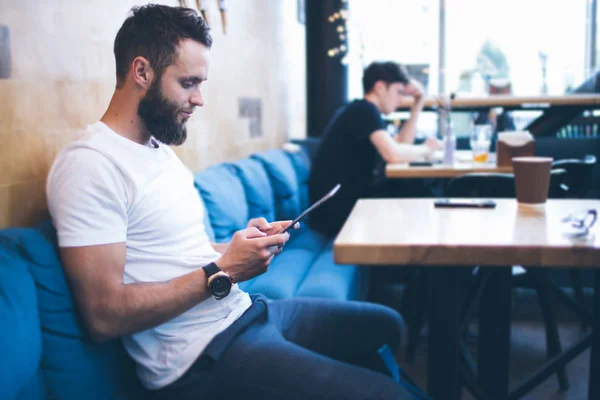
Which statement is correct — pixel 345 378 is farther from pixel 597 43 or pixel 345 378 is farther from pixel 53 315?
pixel 597 43

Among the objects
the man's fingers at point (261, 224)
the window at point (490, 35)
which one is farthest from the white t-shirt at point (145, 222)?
the window at point (490, 35)

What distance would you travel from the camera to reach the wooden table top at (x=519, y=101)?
150 inches

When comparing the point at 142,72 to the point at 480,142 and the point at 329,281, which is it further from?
the point at 480,142

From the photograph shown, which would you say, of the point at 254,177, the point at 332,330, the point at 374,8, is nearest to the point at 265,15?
the point at 254,177

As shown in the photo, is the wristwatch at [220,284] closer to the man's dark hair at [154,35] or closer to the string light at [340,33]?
the man's dark hair at [154,35]

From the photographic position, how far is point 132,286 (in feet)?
3.36

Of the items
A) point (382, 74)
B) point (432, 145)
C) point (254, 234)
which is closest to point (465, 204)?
point (254, 234)

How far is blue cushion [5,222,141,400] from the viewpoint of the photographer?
1.04 metres

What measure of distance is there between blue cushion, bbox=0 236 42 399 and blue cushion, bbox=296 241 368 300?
109 centimetres

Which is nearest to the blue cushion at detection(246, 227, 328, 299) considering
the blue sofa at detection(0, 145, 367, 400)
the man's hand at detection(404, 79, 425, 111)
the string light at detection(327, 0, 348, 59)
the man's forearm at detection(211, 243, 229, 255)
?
the man's forearm at detection(211, 243, 229, 255)

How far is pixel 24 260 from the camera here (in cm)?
104

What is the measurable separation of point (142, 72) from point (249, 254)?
1.12 ft

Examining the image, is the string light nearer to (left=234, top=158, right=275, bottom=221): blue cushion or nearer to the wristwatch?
(left=234, top=158, right=275, bottom=221): blue cushion

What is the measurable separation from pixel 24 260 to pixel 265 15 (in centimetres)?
285
